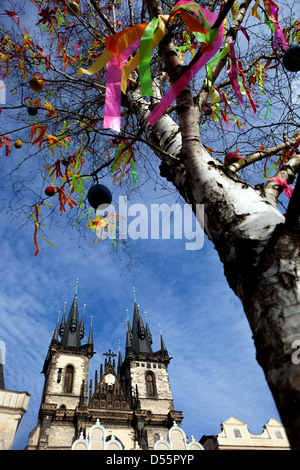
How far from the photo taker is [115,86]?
73.2 inches

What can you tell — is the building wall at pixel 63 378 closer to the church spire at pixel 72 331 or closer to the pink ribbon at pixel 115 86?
the church spire at pixel 72 331

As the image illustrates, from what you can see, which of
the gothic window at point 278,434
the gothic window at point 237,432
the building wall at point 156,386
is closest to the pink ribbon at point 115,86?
the gothic window at point 237,432

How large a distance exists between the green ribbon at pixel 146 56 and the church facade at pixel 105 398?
28.7m

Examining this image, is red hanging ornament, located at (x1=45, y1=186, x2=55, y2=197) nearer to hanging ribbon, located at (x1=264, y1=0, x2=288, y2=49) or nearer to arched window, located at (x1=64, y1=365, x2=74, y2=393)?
hanging ribbon, located at (x1=264, y1=0, x2=288, y2=49)

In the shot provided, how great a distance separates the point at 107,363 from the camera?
37.3m

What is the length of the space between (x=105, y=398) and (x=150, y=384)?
5.27 meters

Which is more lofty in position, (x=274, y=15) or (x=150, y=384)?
(x=150, y=384)

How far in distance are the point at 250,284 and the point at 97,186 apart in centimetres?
195

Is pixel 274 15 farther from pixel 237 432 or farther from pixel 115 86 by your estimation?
pixel 237 432

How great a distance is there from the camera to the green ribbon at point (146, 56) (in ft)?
5.61

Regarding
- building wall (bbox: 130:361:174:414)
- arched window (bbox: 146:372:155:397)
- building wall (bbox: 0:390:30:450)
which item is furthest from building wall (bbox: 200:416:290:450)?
arched window (bbox: 146:372:155:397)

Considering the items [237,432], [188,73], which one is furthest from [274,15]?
[237,432]
